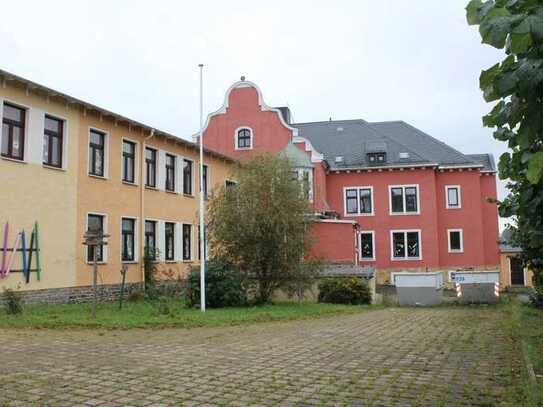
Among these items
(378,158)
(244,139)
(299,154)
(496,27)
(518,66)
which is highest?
(244,139)

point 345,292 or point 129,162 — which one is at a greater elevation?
point 129,162

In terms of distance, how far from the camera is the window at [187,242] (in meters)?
29.0

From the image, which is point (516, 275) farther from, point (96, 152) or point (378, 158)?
point (96, 152)

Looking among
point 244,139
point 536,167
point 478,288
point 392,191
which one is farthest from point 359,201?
point 536,167

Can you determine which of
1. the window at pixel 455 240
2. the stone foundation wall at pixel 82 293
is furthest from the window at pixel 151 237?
the window at pixel 455 240

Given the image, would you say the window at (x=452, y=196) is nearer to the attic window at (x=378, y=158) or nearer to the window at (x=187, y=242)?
Answer: the attic window at (x=378, y=158)

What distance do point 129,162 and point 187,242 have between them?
5949mm

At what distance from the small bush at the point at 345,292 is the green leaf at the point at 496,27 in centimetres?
1958

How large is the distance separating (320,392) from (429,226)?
34.8 meters

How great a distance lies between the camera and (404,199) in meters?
40.6

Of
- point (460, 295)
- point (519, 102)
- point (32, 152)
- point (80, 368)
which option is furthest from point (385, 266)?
point (519, 102)

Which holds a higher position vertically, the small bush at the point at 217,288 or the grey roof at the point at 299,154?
the grey roof at the point at 299,154

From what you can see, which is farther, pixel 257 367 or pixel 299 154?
pixel 299 154

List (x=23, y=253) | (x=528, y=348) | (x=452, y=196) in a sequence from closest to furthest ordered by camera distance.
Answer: (x=528, y=348) < (x=23, y=253) < (x=452, y=196)
